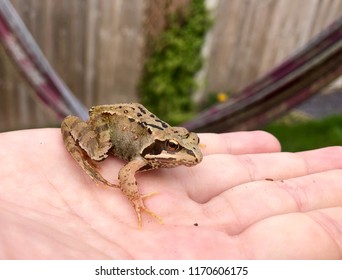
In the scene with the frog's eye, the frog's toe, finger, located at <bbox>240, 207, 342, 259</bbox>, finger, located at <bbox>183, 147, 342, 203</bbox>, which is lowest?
finger, located at <bbox>240, 207, 342, 259</bbox>

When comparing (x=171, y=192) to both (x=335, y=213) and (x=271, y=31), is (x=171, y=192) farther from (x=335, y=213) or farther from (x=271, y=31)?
(x=271, y=31)

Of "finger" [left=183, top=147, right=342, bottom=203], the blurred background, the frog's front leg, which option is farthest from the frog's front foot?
the blurred background

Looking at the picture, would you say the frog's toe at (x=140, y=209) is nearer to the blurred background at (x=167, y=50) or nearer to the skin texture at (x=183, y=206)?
the skin texture at (x=183, y=206)

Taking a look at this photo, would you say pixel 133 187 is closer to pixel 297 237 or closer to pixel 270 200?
pixel 270 200

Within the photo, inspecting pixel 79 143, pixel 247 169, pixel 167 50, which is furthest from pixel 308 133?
pixel 79 143

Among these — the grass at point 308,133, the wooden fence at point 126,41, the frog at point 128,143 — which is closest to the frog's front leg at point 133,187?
the frog at point 128,143

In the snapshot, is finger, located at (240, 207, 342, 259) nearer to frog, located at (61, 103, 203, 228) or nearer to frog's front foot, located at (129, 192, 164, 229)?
frog's front foot, located at (129, 192, 164, 229)
